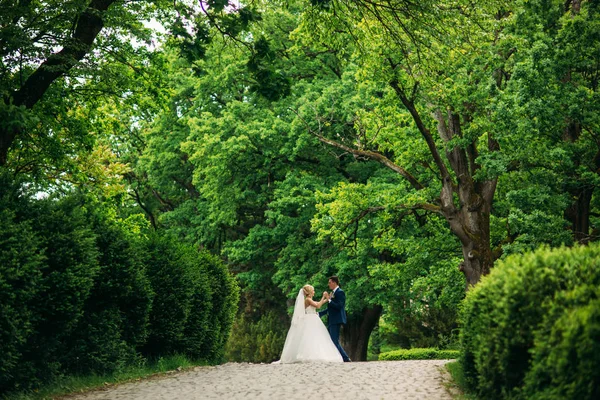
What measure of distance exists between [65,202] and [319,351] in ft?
27.4

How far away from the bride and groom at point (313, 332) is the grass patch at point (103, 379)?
109 inches

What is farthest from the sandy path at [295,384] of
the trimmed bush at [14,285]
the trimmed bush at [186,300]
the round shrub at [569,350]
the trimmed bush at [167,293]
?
the round shrub at [569,350]

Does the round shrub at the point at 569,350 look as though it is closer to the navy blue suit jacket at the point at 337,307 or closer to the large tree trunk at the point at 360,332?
the navy blue suit jacket at the point at 337,307

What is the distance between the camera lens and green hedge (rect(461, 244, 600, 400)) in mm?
5449

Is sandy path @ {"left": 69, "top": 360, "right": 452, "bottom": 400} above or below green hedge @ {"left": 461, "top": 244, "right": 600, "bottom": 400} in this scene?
below

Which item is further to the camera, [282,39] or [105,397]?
[282,39]

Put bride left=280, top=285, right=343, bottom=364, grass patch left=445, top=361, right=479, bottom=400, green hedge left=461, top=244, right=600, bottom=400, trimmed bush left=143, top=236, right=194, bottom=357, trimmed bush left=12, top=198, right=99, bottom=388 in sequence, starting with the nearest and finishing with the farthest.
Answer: green hedge left=461, top=244, right=600, bottom=400 < grass patch left=445, top=361, right=479, bottom=400 < trimmed bush left=12, top=198, right=99, bottom=388 < trimmed bush left=143, top=236, right=194, bottom=357 < bride left=280, top=285, right=343, bottom=364

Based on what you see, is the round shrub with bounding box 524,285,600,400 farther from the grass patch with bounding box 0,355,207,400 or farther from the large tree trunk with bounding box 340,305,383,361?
the large tree trunk with bounding box 340,305,383,361

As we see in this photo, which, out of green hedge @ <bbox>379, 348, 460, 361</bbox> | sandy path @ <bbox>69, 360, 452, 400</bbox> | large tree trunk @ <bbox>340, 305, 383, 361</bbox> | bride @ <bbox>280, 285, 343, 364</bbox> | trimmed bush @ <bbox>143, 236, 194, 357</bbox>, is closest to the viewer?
sandy path @ <bbox>69, 360, 452, 400</bbox>

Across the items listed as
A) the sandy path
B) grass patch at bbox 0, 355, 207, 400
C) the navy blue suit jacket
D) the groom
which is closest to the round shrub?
the sandy path

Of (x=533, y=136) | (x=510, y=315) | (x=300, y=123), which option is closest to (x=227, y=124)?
(x=300, y=123)

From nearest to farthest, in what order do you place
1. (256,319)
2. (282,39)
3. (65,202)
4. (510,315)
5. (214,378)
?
(510,315) → (65,202) → (214,378) → (282,39) → (256,319)

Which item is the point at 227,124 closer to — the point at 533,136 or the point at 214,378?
the point at 533,136

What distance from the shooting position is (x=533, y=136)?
58.1 feet
